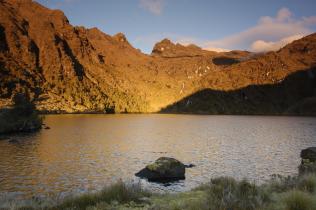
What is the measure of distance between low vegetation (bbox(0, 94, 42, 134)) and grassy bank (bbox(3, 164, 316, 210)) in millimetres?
68739

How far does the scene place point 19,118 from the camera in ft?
277

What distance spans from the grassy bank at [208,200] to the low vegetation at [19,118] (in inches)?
2706

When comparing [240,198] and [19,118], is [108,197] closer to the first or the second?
[240,198]

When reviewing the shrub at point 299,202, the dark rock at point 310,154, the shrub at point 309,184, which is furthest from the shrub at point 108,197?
the dark rock at point 310,154

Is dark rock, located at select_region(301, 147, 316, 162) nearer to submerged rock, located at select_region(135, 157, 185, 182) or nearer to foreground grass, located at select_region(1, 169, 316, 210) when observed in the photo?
submerged rock, located at select_region(135, 157, 185, 182)

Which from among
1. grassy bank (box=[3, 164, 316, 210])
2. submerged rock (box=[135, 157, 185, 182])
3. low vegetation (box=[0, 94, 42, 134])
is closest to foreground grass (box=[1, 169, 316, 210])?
grassy bank (box=[3, 164, 316, 210])

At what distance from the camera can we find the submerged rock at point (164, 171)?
31031 millimetres

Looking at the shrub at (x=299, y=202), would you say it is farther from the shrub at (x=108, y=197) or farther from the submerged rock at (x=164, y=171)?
the submerged rock at (x=164, y=171)

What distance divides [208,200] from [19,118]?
79.5 m

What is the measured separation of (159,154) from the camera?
50594 mm

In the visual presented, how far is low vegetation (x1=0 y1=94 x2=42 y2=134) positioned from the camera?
260 feet

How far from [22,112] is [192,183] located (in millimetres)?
65453

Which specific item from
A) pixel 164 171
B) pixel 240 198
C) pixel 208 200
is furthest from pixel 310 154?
pixel 208 200

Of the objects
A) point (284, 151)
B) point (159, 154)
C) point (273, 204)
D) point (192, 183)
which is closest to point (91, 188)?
point (192, 183)
